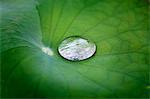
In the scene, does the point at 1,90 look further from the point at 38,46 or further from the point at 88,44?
the point at 88,44

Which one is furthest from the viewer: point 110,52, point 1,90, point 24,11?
point 24,11

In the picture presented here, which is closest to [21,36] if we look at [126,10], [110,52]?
[110,52]

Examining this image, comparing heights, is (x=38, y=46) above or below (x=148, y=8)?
below
